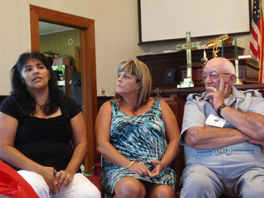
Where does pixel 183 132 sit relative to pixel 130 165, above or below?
above

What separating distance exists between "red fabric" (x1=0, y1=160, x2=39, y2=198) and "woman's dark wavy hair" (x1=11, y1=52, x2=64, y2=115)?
595 millimetres

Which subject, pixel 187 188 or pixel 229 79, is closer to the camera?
pixel 187 188

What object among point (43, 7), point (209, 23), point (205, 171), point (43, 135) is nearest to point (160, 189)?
point (205, 171)

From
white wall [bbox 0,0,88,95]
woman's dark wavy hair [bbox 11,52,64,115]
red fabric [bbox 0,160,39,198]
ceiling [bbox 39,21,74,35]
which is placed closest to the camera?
red fabric [bbox 0,160,39,198]

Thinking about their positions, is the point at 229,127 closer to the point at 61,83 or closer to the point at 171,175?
the point at 171,175

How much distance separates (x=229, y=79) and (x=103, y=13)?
2.81m

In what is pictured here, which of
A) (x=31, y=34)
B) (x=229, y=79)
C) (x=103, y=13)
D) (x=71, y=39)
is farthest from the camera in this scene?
(x=71, y=39)

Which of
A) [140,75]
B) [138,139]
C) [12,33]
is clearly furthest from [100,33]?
[138,139]

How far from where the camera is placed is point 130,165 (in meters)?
1.87

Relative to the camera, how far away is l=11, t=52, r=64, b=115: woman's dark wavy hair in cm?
193

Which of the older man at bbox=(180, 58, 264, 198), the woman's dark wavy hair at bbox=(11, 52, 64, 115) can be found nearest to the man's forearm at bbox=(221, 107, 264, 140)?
the older man at bbox=(180, 58, 264, 198)

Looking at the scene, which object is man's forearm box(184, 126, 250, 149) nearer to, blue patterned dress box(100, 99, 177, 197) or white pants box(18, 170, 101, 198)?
blue patterned dress box(100, 99, 177, 197)

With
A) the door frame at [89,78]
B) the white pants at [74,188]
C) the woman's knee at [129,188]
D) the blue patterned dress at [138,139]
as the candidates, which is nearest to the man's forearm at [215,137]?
the blue patterned dress at [138,139]

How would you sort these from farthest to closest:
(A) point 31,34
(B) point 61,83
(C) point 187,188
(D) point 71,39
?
(D) point 71,39 < (B) point 61,83 < (A) point 31,34 < (C) point 187,188
